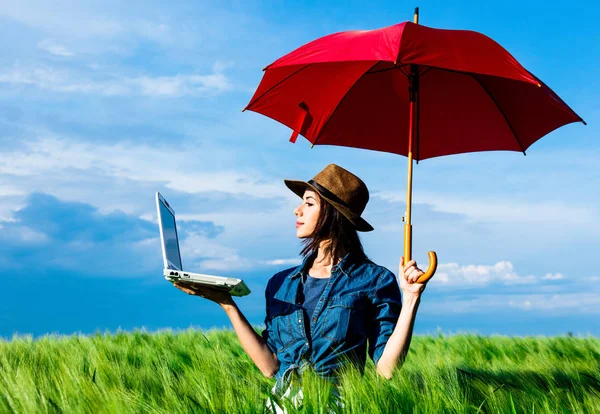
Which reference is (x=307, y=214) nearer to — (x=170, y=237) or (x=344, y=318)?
(x=344, y=318)

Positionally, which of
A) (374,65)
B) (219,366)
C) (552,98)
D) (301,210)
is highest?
(374,65)

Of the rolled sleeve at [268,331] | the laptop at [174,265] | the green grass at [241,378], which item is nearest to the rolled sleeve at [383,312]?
the green grass at [241,378]

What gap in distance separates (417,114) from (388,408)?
89.7 inches

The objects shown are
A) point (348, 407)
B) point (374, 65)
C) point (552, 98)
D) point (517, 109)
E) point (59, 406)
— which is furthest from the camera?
point (517, 109)

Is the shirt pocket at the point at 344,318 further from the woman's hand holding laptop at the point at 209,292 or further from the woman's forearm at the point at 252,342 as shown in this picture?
the woman's hand holding laptop at the point at 209,292

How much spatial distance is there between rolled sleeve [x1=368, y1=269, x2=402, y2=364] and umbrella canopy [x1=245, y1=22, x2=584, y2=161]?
152 centimetres

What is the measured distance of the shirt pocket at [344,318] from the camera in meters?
3.19

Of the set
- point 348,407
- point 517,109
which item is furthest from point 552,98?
point 348,407

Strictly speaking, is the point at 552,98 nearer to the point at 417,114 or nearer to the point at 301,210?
the point at 417,114

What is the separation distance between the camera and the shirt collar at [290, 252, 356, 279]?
3.35 meters

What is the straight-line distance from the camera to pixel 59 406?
316 centimetres

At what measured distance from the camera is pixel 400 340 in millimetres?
3092

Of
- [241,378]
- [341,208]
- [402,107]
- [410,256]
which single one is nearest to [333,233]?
[341,208]

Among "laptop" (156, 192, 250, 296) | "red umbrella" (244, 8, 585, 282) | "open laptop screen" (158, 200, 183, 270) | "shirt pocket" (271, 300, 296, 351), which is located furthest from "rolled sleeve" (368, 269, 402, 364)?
"red umbrella" (244, 8, 585, 282)
